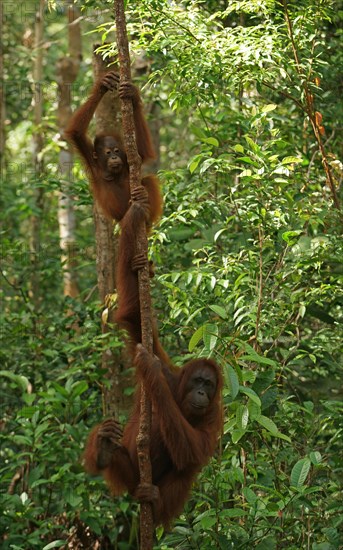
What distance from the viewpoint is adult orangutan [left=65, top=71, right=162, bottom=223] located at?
436cm

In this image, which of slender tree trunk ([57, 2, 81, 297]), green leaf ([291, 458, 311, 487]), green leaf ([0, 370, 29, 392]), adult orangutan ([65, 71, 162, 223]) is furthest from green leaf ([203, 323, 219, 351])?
slender tree trunk ([57, 2, 81, 297])

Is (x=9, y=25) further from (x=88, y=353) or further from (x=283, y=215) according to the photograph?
(x=283, y=215)

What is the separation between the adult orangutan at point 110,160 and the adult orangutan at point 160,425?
474 mm

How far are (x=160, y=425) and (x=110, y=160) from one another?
1.53 metres

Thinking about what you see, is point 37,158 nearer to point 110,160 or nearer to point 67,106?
point 67,106

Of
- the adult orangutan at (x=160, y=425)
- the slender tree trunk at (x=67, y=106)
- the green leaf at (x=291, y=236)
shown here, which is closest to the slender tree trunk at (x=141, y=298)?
the adult orangutan at (x=160, y=425)

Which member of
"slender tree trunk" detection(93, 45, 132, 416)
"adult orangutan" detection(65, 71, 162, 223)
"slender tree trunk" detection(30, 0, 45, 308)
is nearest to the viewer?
"adult orangutan" detection(65, 71, 162, 223)

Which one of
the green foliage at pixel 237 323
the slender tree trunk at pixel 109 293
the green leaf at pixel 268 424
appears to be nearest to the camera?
A: the green leaf at pixel 268 424

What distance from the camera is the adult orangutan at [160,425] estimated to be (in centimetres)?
371

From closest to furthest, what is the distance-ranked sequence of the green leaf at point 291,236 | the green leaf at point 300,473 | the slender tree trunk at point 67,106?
the green leaf at point 300,473
the green leaf at point 291,236
the slender tree trunk at point 67,106

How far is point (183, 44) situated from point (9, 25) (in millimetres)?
6028

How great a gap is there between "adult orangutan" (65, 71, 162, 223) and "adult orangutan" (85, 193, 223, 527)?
1.55 ft

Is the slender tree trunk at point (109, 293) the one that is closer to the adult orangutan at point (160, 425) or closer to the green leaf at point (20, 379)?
the green leaf at point (20, 379)

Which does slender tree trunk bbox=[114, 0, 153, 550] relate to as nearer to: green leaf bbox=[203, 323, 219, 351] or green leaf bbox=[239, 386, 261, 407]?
green leaf bbox=[203, 323, 219, 351]
